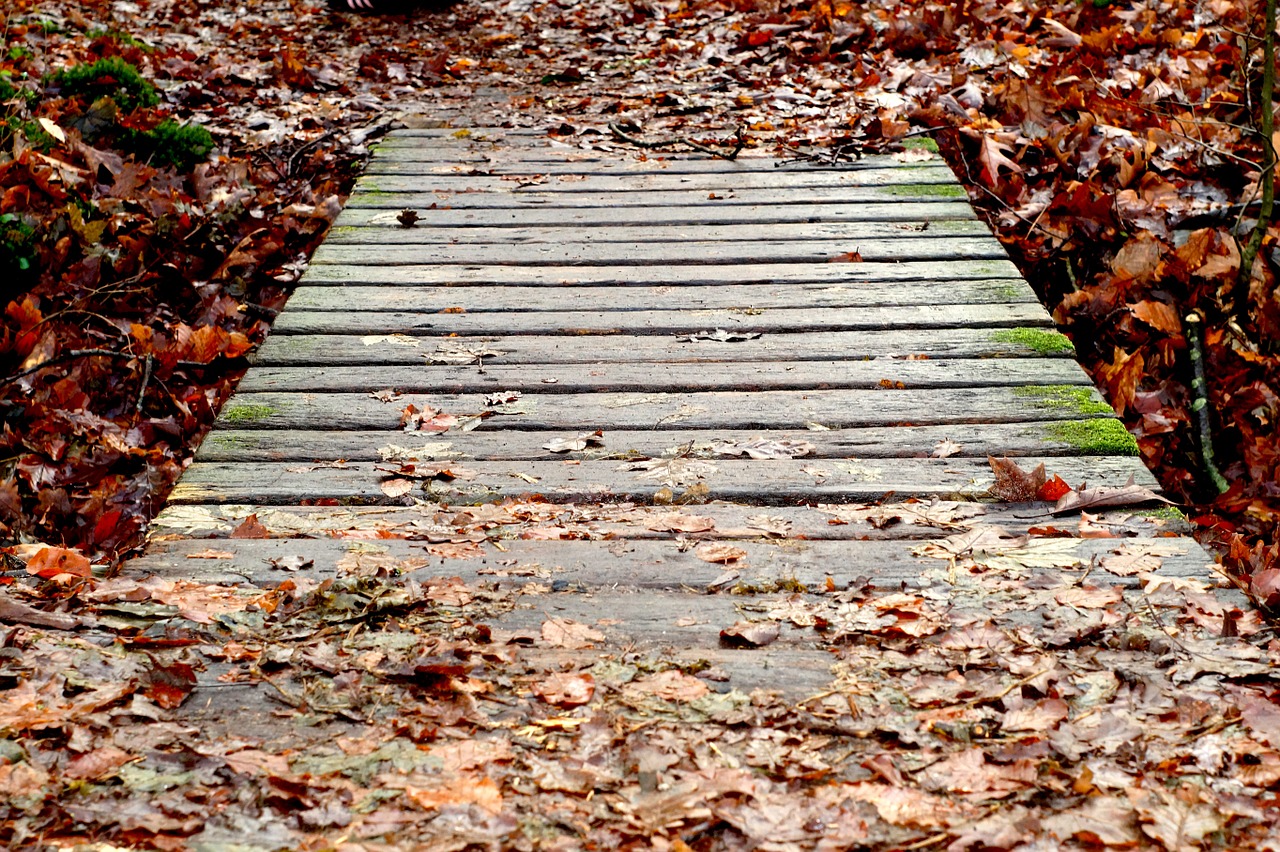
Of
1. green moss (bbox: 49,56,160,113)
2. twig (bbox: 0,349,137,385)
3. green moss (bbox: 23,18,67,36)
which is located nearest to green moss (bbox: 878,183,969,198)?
twig (bbox: 0,349,137,385)

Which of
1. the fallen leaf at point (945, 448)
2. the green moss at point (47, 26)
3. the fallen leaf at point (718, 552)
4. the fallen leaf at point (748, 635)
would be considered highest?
the green moss at point (47, 26)

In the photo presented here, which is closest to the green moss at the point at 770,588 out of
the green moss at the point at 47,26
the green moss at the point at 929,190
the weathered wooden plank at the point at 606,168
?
the green moss at the point at 929,190

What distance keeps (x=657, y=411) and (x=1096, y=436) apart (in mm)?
1363

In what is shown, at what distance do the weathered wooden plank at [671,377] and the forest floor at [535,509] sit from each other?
1.97 feet

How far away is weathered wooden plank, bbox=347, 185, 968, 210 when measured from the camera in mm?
5051

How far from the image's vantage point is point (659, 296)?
4203 millimetres

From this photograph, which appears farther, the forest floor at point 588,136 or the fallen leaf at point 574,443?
the forest floor at point 588,136

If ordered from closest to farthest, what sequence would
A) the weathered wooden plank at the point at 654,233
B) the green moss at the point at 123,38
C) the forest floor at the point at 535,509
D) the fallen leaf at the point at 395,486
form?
the forest floor at the point at 535,509 → the fallen leaf at the point at 395,486 → the weathered wooden plank at the point at 654,233 → the green moss at the point at 123,38

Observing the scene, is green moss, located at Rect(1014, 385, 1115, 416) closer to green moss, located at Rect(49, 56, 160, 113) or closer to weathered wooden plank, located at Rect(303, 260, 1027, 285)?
weathered wooden plank, located at Rect(303, 260, 1027, 285)

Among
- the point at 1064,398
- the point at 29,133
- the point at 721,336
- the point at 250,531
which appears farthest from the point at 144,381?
the point at 1064,398

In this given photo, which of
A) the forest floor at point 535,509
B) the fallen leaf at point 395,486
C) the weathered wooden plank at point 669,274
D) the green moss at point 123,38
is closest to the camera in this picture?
the forest floor at point 535,509

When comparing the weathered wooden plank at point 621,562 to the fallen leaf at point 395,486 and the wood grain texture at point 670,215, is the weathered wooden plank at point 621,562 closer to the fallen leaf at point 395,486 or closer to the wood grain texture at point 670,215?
the fallen leaf at point 395,486

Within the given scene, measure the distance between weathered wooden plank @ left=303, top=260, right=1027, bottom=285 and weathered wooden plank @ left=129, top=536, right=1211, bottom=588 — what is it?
1.87 meters

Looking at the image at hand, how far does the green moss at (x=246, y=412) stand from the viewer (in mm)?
3375
